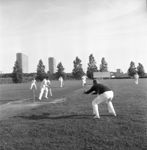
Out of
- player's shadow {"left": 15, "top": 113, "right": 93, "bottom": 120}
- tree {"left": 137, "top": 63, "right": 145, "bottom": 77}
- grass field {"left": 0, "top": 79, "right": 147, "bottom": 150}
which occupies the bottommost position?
grass field {"left": 0, "top": 79, "right": 147, "bottom": 150}

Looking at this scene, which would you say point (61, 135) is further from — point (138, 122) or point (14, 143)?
point (138, 122)

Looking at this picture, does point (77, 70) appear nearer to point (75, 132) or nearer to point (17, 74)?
point (17, 74)

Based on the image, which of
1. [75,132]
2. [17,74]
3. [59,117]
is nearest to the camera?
[75,132]

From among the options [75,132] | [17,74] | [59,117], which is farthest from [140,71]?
[75,132]

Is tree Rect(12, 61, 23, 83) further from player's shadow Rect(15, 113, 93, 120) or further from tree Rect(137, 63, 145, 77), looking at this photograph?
player's shadow Rect(15, 113, 93, 120)

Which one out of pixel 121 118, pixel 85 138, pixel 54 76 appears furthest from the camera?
pixel 54 76

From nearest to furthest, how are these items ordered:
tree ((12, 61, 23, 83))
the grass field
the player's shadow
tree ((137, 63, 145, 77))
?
1. the grass field
2. the player's shadow
3. tree ((12, 61, 23, 83))
4. tree ((137, 63, 145, 77))

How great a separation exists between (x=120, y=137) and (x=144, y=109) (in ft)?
15.6

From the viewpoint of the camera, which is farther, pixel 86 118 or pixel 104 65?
pixel 104 65

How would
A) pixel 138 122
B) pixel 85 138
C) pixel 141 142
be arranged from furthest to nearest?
pixel 138 122 < pixel 85 138 < pixel 141 142

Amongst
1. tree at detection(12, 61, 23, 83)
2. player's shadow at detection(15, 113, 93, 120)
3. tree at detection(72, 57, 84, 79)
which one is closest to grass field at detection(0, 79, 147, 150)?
player's shadow at detection(15, 113, 93, 120)

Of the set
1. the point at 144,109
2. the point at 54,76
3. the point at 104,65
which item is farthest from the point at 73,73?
the point at 144,109

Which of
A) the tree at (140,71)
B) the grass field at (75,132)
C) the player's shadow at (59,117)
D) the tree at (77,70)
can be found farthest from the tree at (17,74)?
the grass field at (75,132)

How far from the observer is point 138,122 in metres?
8.24
